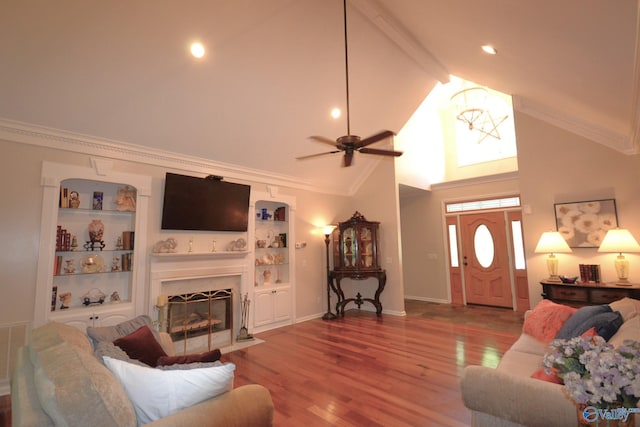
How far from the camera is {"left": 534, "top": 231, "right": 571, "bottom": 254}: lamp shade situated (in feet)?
14.0

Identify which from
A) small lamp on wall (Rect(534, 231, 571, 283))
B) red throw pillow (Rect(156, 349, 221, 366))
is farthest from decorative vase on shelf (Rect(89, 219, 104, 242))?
small lamp on wall (Rect(534, 231, 571, 283))

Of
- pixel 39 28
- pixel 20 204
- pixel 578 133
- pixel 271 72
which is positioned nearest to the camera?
pixel 39 28

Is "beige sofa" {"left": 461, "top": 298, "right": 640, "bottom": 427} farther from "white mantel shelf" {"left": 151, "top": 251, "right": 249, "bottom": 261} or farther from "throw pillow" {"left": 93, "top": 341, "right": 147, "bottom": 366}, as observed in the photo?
"white mantel shelf" {"left": 151, "top": 251, "right": 249, "bottom": 261}

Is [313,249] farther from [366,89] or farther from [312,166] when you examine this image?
[366,89]

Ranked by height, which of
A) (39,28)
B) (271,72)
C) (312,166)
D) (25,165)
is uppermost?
(271,72)

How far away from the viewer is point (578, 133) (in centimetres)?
452

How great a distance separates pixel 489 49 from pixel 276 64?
2443mm

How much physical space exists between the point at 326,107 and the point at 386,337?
3720 mm

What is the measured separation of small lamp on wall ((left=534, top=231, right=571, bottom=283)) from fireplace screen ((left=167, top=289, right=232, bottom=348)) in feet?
15.5

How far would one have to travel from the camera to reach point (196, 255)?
14.2 feet

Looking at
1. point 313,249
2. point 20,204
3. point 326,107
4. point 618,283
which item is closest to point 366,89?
point 326,107

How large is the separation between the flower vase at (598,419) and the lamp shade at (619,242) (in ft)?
12.5

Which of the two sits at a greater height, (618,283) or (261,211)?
(261,211)

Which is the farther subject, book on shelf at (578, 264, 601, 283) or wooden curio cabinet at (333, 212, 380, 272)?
wooden curio cabinet at (333, 212, 380, 272)
